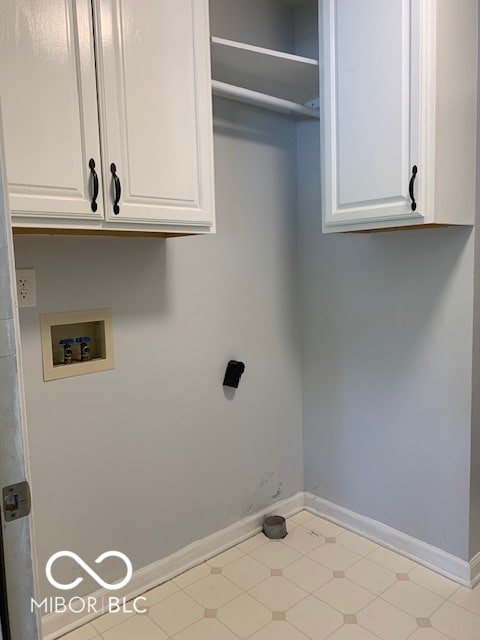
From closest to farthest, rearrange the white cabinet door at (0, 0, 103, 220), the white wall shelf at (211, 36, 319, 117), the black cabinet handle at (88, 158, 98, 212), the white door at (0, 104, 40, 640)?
1. the white door at (0, 104, 40, 640)
2. the white cabinet door at (0, 0, 103, 220)
3. the black cabinet handle at (88, 158, 98, 212)
4. the white wall shelf at (211, 36, 319, 117)

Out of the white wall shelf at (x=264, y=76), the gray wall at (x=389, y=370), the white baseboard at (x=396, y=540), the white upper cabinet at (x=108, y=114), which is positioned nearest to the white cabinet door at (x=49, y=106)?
the white upper cabinet at (x=108, y=114)

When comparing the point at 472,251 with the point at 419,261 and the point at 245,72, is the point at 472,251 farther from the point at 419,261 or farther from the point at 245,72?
the point at 245,72

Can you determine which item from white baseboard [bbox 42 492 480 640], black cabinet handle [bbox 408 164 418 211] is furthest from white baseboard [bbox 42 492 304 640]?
black cabinet handle [bbox 408 164 418 211]

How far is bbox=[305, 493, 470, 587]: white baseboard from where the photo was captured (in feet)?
6.40

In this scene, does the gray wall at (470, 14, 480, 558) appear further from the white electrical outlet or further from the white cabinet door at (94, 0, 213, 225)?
the white electrical outlet

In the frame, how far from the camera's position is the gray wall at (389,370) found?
1.91 m

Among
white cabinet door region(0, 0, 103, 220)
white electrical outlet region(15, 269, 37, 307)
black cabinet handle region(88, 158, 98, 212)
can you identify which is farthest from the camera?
white electrical outlet region(15, 269, 37, 307)

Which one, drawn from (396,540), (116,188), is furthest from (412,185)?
(396,540)

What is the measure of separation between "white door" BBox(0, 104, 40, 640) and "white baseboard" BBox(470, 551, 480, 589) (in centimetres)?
175

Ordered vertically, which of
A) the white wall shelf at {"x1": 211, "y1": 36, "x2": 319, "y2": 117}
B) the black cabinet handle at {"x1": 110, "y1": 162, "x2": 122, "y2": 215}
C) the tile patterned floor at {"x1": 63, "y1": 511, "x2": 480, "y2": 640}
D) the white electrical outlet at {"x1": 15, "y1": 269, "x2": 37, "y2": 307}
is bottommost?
the tile patterned floor at {"x1": 63, "y1": 511, "x2": 480, "y2": 640}

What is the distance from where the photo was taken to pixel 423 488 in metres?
2.06

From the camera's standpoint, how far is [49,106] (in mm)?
1285

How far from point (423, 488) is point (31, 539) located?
67.9 inches

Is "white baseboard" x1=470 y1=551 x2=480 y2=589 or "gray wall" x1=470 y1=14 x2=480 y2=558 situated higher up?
"gray wall" x1=470 y1=14 x2=480 y2=558
